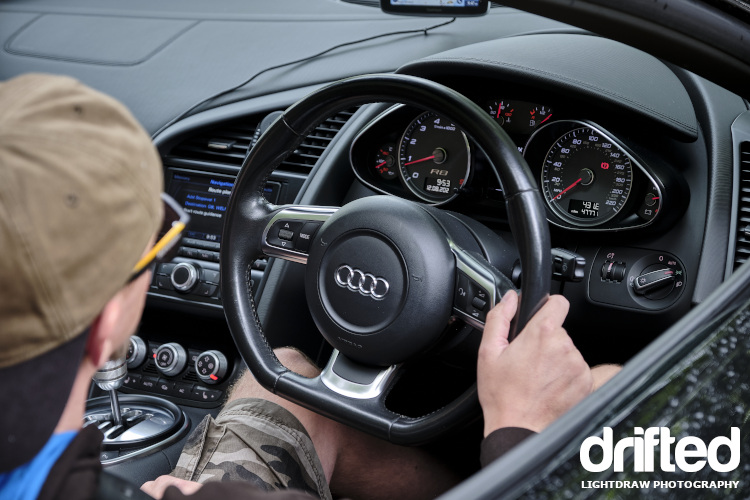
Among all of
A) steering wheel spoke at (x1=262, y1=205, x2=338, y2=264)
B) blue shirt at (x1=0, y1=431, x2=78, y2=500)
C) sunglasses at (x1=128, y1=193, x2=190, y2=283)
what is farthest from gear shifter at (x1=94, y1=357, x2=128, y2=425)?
blue shirt at (x1=0, y1=431, x2=78, y2=500)

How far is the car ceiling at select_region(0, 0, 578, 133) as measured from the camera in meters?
2.17

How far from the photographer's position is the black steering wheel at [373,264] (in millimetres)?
1228

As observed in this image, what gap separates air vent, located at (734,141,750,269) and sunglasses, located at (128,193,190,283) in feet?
3.54

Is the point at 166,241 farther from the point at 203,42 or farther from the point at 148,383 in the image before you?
the point at 203,42

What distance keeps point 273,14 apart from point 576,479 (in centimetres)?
204

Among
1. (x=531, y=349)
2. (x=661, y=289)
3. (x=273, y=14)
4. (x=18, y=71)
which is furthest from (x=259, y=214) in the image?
(x=18, y=71)

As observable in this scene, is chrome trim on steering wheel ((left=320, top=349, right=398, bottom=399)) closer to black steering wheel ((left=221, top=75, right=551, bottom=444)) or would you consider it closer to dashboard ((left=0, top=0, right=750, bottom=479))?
black steering wheel ((left=221, top=75, right=551, bottom=444))

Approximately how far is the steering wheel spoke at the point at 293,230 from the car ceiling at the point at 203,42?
2.38 feet

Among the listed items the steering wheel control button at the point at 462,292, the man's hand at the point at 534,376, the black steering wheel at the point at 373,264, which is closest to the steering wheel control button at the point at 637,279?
the black steering wheel at the point at 373,264

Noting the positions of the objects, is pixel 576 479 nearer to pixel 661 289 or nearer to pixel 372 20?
pixel 661 289

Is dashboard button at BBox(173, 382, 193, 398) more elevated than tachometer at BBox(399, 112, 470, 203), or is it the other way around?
tachometer at BBox(399, 112, 470, 203)

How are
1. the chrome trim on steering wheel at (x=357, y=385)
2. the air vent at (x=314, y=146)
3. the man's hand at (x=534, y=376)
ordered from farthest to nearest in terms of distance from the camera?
1. the air vent at (x=314, y=146)
2. the chrome trim on steering wheel at (x=357, y=385)
3. the man's hand at (x=534, y=376)

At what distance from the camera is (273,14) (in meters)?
2.47

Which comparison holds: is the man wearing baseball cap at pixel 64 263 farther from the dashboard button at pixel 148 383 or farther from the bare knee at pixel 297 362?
the dashboard button at pixel 148 383
